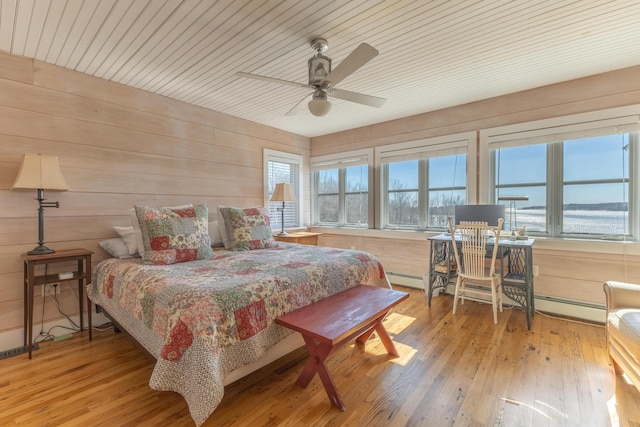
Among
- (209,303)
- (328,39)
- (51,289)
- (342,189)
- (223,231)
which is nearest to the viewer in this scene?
(209,303)

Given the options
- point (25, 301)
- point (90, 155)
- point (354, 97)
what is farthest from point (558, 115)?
point (25, 301)

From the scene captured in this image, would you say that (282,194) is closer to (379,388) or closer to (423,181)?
(423,181)

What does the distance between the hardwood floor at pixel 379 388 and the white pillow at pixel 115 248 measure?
72 cm

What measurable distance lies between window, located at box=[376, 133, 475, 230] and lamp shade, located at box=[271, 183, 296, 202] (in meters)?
1.40

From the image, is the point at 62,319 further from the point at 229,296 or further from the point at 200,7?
the point at 200,7

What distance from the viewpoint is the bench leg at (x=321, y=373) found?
166cm

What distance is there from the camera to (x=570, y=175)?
9.88 ft

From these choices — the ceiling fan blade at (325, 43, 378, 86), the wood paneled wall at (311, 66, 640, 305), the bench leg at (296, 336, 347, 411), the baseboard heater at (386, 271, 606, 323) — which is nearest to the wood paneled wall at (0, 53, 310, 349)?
the ceiling fan blade at (325, 43, 378, 86)

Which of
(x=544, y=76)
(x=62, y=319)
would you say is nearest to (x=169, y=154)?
(x=62, y=319)

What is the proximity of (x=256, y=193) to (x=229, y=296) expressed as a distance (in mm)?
2750

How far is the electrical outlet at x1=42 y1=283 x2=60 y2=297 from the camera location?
8.18 ft

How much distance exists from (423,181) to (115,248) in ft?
12.0

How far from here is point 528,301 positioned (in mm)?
2703

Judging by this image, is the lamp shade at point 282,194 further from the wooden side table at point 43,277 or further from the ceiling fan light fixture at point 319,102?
the wooden side table at point 43,277
